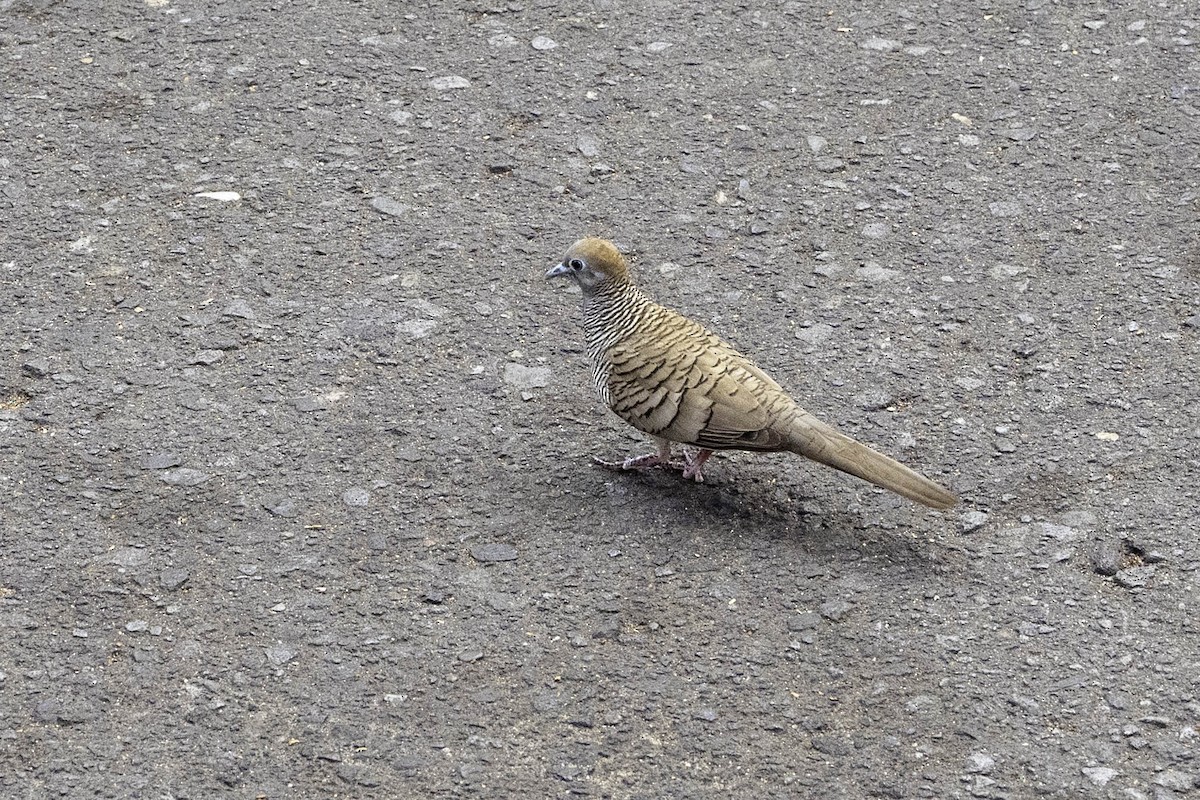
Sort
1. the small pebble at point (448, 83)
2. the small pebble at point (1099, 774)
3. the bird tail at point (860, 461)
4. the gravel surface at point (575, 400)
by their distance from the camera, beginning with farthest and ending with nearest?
1. the small pebble at point (448, 83)
2. the bird tail at point (860, 461)
3. the gravel surface at point (575, 400)
4. the small pebble at point (1099, 774)

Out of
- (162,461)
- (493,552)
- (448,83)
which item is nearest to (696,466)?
(493,552)

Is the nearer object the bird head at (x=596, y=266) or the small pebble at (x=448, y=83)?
the bird head at (x=596, y=266)

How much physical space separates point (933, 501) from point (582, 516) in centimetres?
104

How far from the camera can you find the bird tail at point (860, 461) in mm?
4430

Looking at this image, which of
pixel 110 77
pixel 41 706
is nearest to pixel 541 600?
pixel 41 706

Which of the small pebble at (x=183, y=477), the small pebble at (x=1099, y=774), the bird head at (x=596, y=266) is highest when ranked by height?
the bird head at (x=596, y=266)

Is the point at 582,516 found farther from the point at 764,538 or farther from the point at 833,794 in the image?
the point at 833,794

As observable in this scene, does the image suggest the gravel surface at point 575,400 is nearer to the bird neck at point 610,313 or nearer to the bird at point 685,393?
the bird at point 685,393

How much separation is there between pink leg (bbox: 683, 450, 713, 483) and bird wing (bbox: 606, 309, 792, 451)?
194mm

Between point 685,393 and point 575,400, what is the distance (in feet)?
2.33

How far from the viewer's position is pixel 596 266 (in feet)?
16.4

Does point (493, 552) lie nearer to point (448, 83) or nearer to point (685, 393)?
point (685, 393)

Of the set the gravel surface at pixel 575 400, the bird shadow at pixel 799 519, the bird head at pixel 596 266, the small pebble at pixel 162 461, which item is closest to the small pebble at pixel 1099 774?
the gravel surface at pixel 575 400

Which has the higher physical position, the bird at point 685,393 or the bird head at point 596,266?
the bird head at point 596,266
